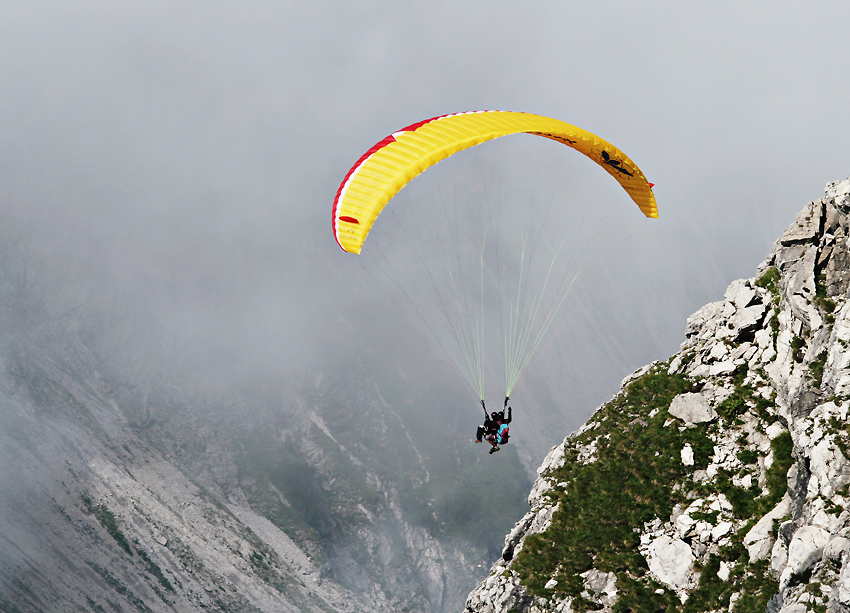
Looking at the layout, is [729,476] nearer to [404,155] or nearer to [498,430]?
[498,430]

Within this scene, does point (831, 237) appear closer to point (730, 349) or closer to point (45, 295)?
point (730, 349)

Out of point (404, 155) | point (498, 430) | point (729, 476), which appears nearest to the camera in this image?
point (729, 476)

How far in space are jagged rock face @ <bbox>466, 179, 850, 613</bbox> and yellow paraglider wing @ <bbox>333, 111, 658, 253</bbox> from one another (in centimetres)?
888

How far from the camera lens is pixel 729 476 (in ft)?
58.9

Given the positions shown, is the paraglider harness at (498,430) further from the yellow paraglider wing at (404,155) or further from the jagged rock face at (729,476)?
the yellow paraglider wing at (404,155)

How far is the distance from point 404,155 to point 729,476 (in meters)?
14.0

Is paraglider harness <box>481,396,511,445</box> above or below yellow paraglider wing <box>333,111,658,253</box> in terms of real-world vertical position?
below

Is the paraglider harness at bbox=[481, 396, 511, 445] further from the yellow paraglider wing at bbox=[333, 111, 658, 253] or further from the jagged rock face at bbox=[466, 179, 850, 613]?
the yellow paraglider wing at bbox=[333, 111, 658, 253]

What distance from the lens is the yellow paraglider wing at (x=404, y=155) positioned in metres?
18.8

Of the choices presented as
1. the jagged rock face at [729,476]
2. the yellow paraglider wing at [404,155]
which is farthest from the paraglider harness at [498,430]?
the yellow paraglider wing at [404,155]

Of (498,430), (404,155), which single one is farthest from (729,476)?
(404,155)

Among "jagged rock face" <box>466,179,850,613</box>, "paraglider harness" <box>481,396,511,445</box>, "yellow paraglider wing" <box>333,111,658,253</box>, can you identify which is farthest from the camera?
"paraglider harness" <box>481,396,511,445</box>

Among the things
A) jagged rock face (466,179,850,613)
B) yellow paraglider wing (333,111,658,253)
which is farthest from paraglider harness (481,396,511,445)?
yellow paraglider wing (333,111,658,253)

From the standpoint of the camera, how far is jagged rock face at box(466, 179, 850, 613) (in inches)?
547
